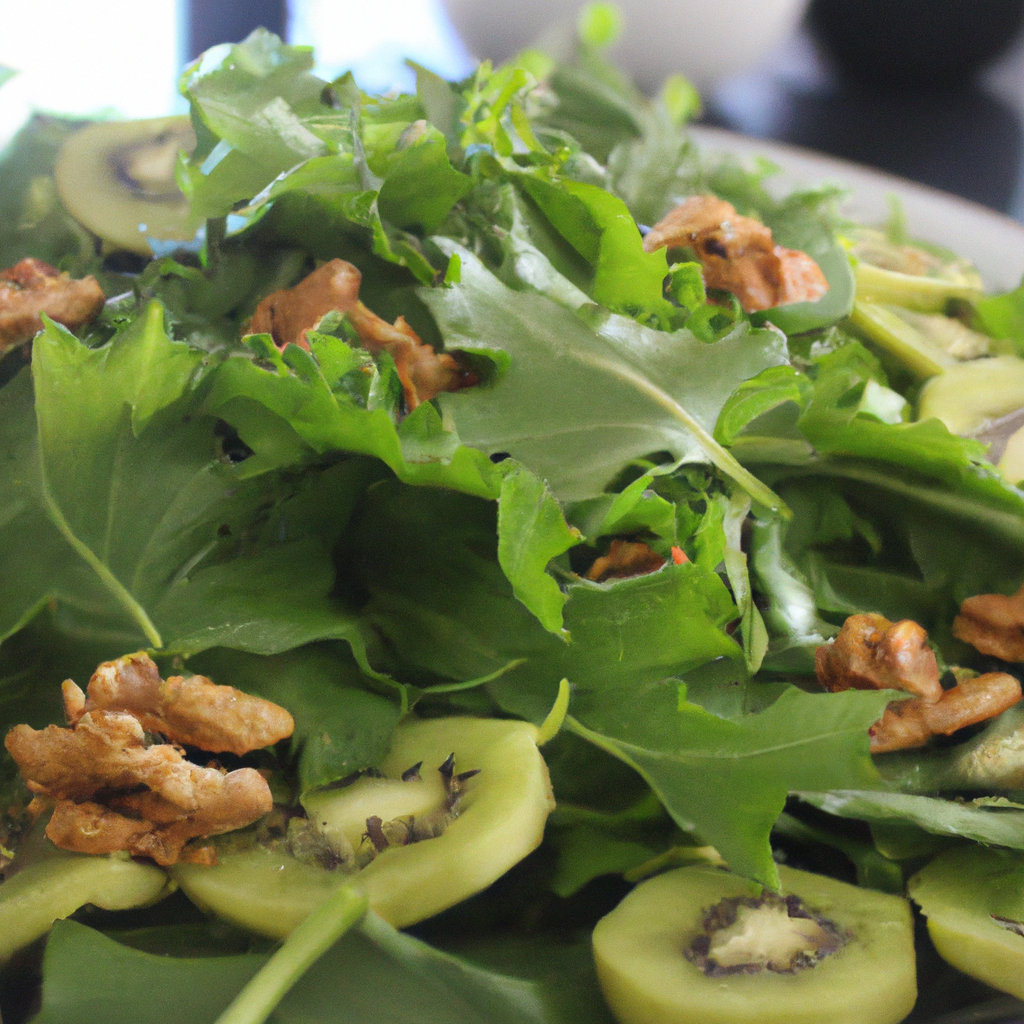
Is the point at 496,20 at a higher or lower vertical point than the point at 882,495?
higher

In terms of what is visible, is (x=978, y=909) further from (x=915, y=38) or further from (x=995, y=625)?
(x=915, y=38)

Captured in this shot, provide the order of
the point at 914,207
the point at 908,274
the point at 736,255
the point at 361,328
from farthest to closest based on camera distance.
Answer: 1. the point at 914,207
2. the point at 908,274
3. the point at 736,255
4. the point at 361,328

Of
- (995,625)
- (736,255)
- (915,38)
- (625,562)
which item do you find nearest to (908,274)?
(736,255)

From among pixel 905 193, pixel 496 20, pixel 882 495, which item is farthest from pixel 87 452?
pixel 496 20

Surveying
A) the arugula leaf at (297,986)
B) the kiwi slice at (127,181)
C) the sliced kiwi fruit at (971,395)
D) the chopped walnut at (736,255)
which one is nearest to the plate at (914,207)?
the sliced kiwi fruit at (971,395)

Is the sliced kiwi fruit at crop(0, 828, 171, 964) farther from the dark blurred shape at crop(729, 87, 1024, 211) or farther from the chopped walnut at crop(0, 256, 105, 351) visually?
the dark blurred shape at crop(729, 87, 1024, 211)

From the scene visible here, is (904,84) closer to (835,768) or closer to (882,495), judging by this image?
(882,495)

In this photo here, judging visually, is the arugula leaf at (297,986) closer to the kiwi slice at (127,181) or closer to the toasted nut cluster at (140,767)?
the toasted nut cluster at (140,767)
